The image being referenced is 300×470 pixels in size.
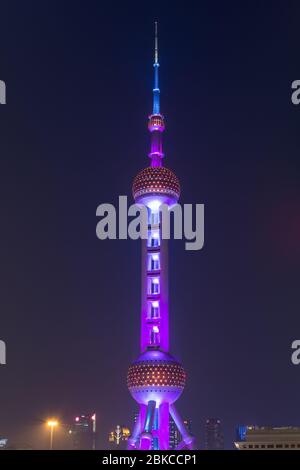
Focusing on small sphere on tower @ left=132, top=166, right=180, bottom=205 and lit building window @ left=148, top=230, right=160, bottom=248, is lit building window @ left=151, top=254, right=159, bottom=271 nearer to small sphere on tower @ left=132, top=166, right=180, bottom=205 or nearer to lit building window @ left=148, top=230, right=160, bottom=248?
lit building window @ left=148, top=230, right=160, bottom=248

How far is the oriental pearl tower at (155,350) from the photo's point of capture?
142 metres

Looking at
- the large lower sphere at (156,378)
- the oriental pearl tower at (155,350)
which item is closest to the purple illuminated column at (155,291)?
the oriental pearl tower at (155,350)

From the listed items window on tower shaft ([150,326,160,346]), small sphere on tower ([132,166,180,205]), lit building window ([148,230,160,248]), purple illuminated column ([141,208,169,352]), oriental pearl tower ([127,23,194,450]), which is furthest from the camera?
small sphere on tower ([132,166,180,205])

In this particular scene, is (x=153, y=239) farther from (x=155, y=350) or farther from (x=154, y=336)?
(x=155, y=350)

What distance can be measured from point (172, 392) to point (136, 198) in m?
40.2

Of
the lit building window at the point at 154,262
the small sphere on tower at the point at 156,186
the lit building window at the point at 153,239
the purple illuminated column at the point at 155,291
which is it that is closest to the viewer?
the purple illuminated column at the point at 155,291

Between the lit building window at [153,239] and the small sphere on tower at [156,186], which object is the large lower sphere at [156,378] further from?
the small sphere on tower at [156,186]

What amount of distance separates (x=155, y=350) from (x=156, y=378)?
5.44 metres

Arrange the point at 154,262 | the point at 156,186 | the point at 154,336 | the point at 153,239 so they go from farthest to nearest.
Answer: the point at 156,186 → the point at 153,239 → the point at 154,262 → the point at 154,336

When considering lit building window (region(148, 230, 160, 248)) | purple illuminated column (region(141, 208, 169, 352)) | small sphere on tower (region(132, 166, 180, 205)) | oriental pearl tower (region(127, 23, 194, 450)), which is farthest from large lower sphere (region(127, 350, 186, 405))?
small sphere on tower (region(132, 166, 180, 205))

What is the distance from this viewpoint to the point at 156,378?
5595 inches

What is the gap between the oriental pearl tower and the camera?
142m

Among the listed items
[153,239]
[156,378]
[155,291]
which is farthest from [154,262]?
[156,378]

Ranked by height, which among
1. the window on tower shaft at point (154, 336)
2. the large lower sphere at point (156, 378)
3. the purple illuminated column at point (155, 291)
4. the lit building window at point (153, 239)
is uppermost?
the lit building window at point (153, 239)
